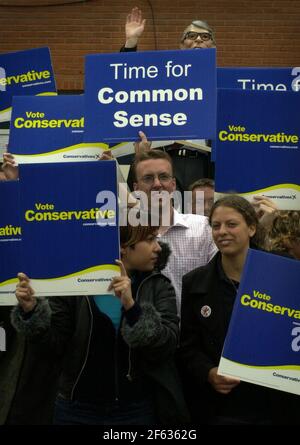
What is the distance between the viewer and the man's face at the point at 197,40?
540 centimetres

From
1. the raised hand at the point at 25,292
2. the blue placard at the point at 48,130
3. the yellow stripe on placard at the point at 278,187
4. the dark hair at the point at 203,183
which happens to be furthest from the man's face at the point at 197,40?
the raised hand at the point at 25,292

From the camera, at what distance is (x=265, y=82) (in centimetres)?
491

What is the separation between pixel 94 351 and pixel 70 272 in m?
0.37

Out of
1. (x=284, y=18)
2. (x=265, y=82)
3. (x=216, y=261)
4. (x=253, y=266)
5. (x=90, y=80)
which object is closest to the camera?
(x=253, y=266)

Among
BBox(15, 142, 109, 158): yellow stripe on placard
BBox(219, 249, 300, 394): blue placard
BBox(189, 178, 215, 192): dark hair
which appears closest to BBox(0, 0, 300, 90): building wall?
BBox(189, 178, 215, 192): dark hair

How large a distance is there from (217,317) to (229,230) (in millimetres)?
405

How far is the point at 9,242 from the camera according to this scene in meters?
4.26

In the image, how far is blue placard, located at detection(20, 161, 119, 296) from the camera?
3.82 m

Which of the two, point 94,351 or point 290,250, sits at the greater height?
point 290,250

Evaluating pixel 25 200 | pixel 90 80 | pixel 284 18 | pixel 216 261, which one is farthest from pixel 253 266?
pixel 284 18

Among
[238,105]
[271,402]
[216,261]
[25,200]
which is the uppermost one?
[238,105]

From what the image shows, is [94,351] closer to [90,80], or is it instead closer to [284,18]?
[90,80]

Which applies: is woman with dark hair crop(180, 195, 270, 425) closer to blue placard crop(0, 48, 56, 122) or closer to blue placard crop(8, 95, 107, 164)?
blue placard crop(8, 95, 107, 164)

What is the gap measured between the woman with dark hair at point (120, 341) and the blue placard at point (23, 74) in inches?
71.7
